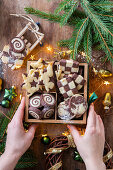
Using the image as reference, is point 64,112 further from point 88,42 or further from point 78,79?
point 88,42

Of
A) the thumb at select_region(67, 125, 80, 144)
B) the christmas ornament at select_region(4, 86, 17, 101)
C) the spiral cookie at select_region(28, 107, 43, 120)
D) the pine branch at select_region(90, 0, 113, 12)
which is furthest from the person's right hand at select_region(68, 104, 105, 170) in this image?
the pine branch at select_region(90, 0, 113, 12)

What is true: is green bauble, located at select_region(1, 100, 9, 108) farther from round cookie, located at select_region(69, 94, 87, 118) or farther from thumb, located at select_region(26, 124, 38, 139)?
round cookie, located at select_region(69, 94, 87, 118)

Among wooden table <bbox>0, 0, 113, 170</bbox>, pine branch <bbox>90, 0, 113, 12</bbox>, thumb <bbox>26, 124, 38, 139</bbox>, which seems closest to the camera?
pine branch <bbox>90, 0, 113, 12</bbox>

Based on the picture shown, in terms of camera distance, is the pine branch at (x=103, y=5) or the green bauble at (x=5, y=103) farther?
the green bauble at (x=5, y=103)

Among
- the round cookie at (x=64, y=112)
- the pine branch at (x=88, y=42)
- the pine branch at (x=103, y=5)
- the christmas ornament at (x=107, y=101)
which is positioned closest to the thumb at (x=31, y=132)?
the round cookie at (x=64, y=112)

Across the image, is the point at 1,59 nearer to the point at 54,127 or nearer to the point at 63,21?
the point at 63,21

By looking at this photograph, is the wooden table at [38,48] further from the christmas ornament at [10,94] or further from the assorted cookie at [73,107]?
the assorted cookie at [73,107]

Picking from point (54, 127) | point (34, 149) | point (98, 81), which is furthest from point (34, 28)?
point (34, 149)
